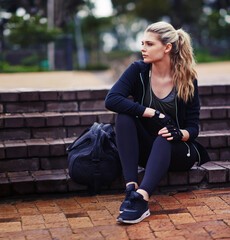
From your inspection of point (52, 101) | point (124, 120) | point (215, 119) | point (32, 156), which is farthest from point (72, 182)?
point (215, 119)

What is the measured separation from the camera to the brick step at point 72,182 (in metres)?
3.52

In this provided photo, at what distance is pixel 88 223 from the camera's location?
297 centimetres

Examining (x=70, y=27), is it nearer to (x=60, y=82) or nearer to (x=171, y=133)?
(x=60, y=82)

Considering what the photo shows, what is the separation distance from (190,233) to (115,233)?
464mm

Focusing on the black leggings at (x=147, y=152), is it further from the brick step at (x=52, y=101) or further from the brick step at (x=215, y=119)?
the brick step at (x=52, y=101)

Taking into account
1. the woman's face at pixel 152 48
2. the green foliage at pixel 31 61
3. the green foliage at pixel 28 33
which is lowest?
the green foliage at pixel 31 61

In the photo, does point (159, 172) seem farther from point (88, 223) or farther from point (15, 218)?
point (15, 218)

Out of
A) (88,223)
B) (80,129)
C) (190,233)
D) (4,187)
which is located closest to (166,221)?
(190,233)

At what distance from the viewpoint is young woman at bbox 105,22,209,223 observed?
325cm

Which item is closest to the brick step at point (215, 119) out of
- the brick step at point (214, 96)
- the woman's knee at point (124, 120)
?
the brick step at point (214, 96)

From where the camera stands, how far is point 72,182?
3.57 meters

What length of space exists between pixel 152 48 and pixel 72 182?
122cm

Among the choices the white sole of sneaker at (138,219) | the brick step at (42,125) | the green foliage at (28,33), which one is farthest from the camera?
the green foliage at (28,33)

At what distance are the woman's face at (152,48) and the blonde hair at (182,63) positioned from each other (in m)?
0.05
